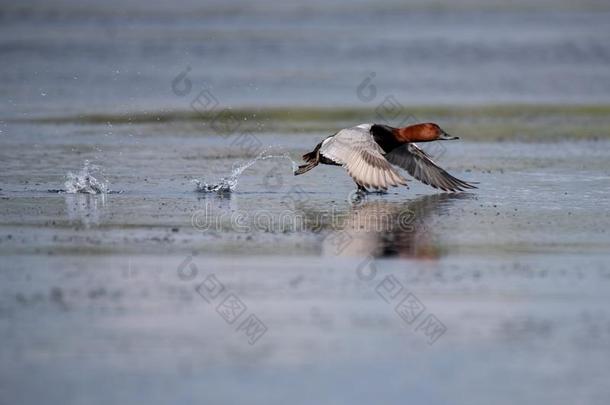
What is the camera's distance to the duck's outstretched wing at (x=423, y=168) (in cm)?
1441

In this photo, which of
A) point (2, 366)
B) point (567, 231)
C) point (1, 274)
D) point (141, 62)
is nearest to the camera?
point (2, 366)

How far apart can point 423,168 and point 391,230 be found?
298 cm

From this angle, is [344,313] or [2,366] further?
[344,313]

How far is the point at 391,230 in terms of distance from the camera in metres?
11.8

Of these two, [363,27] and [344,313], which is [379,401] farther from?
[363,27]

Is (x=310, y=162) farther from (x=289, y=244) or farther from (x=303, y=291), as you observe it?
(x=303, y=291)

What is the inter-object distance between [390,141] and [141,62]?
1576 centimetres

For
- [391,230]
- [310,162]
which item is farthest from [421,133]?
[391,230]

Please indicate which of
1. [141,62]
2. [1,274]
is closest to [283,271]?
[1,274]

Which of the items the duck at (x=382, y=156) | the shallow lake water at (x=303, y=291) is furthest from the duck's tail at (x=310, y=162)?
the shallow lake water at (x=303, y=291)

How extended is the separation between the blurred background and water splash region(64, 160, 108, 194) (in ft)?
0.12

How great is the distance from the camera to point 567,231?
1162cm

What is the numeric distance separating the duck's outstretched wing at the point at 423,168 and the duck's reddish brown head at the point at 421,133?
0.35 metres

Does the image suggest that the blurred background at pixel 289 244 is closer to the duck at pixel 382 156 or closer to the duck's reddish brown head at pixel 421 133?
the duck at pixel 382 156
